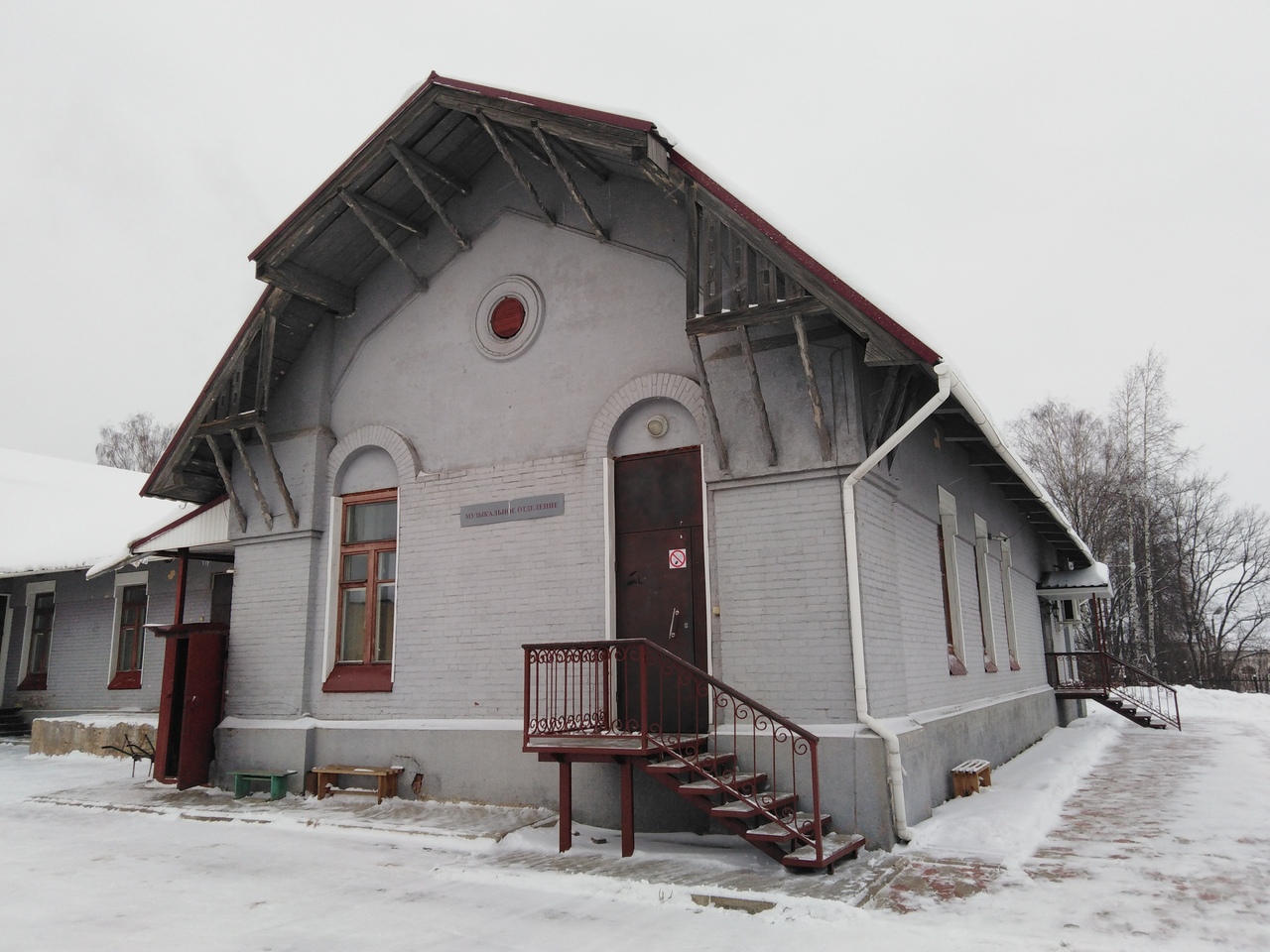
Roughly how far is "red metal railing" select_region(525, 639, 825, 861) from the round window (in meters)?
3.40

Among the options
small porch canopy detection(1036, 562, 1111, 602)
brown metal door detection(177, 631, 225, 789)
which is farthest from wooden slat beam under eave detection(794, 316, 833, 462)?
small porch canopy detection(1036, 562, 1111, 602)

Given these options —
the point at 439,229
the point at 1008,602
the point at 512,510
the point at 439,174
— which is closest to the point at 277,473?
the point at 512,510

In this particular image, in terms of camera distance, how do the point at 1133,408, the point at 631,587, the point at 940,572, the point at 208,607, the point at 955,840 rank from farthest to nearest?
the point at 1133,408 → the point at 208,607 → the point at 940,572 → the point at 631,587 → the point at 955,840

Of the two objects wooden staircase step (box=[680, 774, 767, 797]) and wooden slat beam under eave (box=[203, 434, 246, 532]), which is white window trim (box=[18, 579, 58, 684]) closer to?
wooden slat beam under eave (box=[203, 434, 246, 532])

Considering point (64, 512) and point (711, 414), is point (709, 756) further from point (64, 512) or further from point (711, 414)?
point (64, 512)

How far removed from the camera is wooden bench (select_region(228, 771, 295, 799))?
9.50 m

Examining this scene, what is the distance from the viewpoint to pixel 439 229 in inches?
400

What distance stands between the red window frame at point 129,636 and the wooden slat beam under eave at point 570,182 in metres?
11.3

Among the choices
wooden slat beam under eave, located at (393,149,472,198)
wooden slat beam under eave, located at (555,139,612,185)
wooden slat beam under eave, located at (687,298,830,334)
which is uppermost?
wooden slat beam under eave, located at (393,149,472,198)

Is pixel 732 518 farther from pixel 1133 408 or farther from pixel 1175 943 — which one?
pixel 1133 408

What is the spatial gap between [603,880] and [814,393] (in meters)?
4.00

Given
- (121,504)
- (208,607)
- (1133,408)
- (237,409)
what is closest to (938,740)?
(237,409)

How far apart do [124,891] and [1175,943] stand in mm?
6569

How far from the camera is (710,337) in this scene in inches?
320
